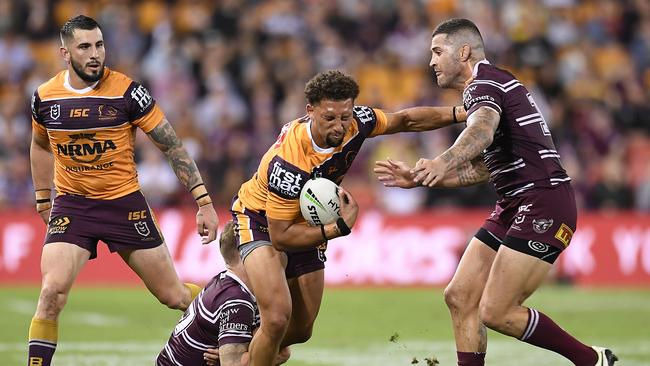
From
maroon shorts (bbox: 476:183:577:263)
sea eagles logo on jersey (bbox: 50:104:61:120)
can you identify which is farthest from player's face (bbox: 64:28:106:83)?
maroon shorts (bbox: 476:183:577:263)

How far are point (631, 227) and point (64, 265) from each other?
11.0 m

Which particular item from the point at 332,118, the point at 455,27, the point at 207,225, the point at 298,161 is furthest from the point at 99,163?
the point at 455,27

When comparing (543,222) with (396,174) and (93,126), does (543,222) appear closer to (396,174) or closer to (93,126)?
(396,174)

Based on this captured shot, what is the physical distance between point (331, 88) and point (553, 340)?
2401 millimetres

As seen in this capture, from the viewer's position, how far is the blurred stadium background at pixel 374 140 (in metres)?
17.1

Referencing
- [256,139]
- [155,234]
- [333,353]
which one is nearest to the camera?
[155,234]

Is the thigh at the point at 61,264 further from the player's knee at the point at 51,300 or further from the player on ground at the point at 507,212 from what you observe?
the player on ground at the point at 507,212

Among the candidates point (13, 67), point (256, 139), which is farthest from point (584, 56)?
point (13, 67)

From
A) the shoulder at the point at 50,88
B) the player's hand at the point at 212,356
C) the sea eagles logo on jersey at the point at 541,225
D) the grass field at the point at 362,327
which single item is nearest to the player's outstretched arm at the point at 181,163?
the shoulder at the point at 50,88

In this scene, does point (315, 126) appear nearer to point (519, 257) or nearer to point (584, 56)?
point (519, 257)

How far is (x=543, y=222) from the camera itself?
8.43m

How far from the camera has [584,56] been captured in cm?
2127

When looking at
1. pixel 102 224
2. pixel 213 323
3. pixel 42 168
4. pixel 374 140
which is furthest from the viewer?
pixel 374 140

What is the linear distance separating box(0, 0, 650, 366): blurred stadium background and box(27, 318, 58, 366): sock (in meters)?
5.02
